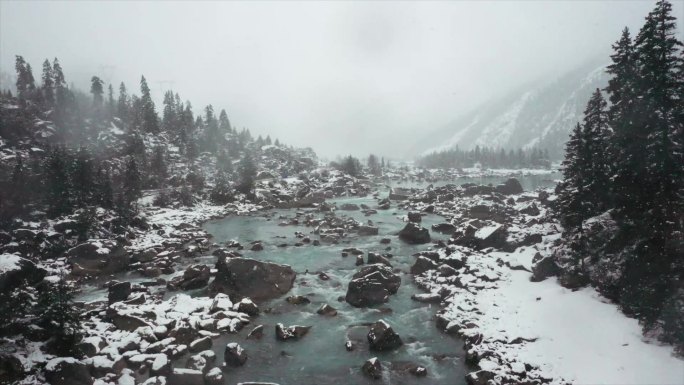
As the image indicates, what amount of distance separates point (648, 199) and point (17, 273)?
1496 inches

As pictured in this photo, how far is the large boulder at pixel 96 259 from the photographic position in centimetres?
3159

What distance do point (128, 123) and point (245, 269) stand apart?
102642mm

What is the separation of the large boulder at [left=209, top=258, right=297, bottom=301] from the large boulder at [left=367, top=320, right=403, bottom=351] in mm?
9773

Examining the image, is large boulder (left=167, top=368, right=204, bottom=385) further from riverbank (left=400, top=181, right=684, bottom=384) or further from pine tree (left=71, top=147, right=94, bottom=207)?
pine tree (left=71, top=147, right=94, bottom=207)

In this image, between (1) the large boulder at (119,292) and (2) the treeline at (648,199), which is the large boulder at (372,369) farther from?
(1) the large boulder at (119,292)

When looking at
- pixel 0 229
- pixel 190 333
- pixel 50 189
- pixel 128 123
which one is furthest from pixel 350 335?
pixel 128 123

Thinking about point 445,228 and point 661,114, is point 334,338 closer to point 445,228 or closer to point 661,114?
point 661,114

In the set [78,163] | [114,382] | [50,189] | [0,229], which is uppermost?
[78,163]

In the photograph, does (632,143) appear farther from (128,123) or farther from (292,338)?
(128,123)

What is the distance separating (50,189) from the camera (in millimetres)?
45125

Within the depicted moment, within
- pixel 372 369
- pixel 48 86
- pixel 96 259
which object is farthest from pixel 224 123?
pixel 372 369

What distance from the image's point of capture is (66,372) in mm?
15203

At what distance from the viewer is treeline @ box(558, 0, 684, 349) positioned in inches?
711

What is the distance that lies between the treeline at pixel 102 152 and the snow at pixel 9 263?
2095cm
